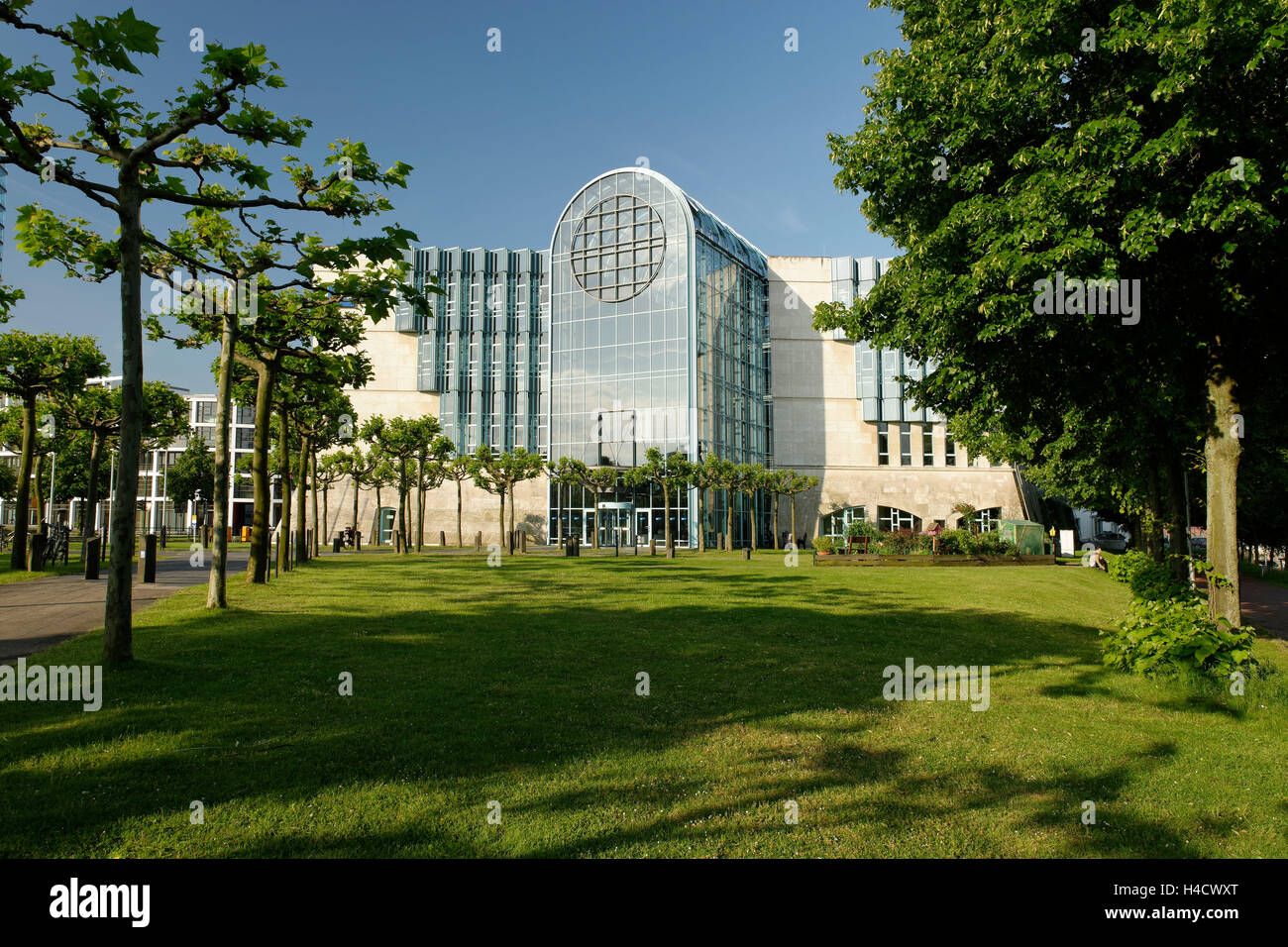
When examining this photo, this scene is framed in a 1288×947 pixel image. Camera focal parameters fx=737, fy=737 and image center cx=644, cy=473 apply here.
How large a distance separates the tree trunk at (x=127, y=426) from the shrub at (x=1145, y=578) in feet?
51.2

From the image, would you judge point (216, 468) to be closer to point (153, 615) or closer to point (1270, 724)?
point (153, 615)

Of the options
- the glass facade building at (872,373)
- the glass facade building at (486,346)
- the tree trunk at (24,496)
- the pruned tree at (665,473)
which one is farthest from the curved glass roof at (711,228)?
the tree trunk at (24,496)

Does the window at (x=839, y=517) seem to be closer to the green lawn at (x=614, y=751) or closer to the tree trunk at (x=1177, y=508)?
the tree trunk at (x=1177, y=508)

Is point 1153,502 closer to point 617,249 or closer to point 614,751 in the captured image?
point 614,751

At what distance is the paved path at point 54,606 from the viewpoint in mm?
10133

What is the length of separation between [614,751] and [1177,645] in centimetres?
748

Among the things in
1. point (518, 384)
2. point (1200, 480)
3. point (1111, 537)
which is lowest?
point (1111, 537)

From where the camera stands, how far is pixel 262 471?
57.4 feet

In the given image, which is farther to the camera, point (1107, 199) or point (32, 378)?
point (32, 378)

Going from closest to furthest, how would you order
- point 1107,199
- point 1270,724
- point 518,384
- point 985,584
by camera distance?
1. point 1270,724
2. point 1107,199
3. point 985,584
4. point 518,384

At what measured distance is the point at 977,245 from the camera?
10.4m
